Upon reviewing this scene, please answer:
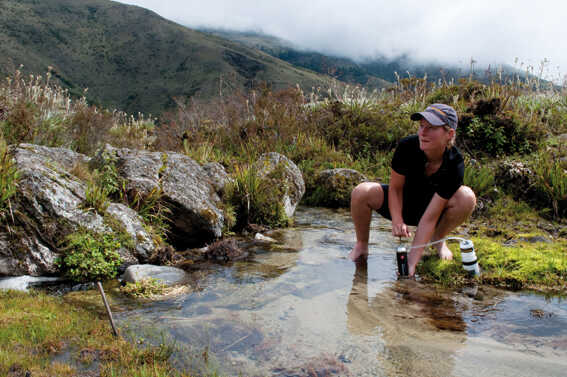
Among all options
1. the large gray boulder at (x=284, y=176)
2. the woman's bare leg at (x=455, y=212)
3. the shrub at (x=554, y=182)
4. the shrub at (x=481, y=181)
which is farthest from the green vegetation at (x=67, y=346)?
the shrub at (x=554, y=182)

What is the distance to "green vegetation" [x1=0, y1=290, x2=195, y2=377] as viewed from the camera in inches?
92.0

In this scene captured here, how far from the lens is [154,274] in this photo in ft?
13.4

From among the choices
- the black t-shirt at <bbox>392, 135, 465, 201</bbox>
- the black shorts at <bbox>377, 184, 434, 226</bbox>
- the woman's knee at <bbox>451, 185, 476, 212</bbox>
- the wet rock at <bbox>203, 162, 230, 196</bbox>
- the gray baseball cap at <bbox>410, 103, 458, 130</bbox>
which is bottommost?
the wet rock at <bbox>203, 162, 230, 196</bbox>

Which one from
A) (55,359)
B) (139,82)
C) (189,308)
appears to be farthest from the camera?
(139,82)

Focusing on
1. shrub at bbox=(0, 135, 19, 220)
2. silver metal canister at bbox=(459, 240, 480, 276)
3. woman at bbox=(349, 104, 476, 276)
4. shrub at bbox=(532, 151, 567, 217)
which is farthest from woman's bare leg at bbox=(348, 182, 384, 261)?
shrub at bbox=(532, 151, 567, 217)

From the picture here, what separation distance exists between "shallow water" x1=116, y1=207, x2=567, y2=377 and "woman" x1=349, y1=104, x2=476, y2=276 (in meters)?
0.60

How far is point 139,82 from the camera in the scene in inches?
2847

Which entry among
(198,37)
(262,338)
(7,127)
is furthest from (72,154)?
(198,37)

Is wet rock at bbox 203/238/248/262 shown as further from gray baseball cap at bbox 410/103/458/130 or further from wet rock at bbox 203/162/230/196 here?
gray baseball cap at bbox 410/103/458/130

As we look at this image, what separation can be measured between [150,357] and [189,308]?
2.95 feet

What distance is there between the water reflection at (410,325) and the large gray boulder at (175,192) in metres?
2.45

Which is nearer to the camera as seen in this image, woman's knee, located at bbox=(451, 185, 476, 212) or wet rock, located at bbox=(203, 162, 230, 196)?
woman's knee, located at bbox=(451, 185, 476, 212)

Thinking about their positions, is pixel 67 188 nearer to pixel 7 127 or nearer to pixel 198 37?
pixel 7 127

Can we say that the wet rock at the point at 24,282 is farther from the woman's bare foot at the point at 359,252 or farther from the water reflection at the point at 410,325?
the woman's bare foot at the point at 359,252
